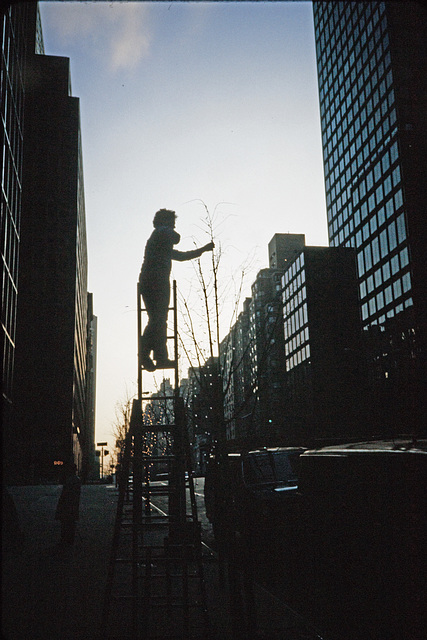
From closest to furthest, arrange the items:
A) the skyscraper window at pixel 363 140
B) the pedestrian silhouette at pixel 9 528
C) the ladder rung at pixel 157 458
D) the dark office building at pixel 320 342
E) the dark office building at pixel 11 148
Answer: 1. the pedestrian silhouette at pixel 9 528
2. the ladder rung at pixel 157 458
3. the dark office building at pixel 11 148
4. the skyscraper window at pixel 363 140
5. the dark office building at pixel 320 342

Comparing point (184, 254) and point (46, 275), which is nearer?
point (184, 254)

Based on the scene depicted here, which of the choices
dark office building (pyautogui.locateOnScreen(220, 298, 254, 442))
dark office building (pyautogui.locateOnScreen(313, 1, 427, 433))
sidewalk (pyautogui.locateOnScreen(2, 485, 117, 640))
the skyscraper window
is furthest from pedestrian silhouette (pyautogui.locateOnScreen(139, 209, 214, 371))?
the skyscraper window

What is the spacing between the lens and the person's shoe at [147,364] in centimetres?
564

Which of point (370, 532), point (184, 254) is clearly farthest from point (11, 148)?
point (370, 532)

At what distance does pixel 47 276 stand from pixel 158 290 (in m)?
61.3

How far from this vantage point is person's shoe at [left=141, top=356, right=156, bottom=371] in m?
5.64

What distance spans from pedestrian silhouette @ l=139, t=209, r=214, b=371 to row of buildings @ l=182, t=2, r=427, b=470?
89.6 ft

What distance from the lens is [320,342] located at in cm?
7188

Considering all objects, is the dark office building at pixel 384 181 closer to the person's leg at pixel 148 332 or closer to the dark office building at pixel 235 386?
the dark office building at pixel 235 386

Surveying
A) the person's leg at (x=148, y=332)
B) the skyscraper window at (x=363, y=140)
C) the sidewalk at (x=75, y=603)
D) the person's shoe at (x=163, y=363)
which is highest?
the skyscraper window at (x=363, y=140)

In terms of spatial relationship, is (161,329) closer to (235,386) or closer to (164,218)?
(164,218)

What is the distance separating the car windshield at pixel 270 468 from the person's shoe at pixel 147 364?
21.1ft

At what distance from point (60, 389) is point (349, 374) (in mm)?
32222

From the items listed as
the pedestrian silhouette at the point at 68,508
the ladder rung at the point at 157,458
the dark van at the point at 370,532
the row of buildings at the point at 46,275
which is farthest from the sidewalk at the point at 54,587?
the row of buildings at the point at 46,275
